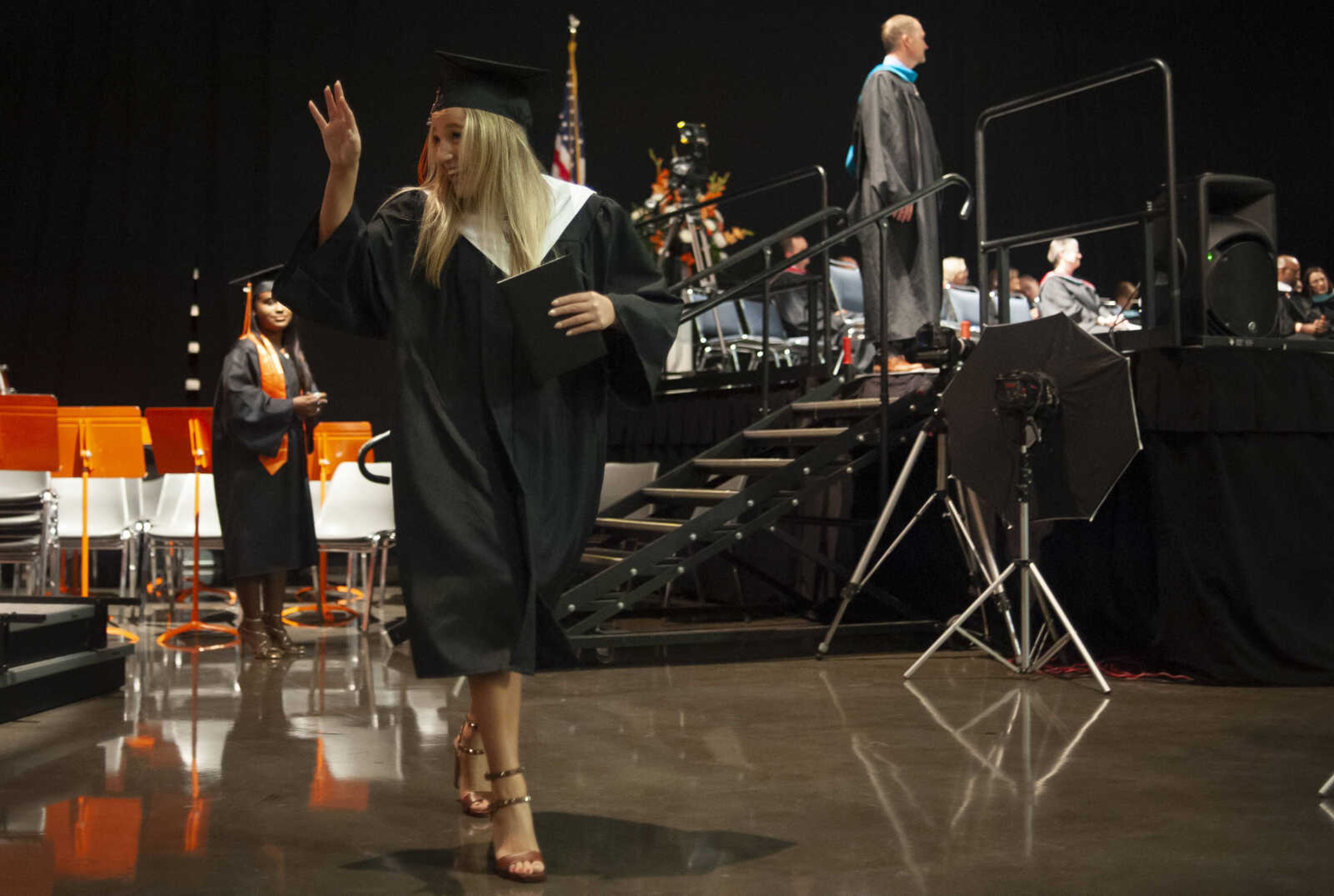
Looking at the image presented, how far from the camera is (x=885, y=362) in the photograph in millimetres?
5469

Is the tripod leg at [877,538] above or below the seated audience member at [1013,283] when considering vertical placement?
below

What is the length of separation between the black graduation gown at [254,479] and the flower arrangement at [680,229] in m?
3.73

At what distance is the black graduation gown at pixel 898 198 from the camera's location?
248 inches

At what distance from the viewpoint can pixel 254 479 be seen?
5312 millimetres

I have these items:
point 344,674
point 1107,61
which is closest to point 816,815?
point 344,674

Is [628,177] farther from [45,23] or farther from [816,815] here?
[816,815]

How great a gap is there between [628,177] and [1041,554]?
23.2 ft

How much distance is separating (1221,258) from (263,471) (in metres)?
3.91

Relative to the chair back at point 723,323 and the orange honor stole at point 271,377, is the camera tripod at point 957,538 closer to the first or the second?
the orange honor stole at point 271,377

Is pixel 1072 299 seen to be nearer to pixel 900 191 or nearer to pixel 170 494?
pixel 900 191

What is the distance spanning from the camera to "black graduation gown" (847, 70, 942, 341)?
20.6 feet

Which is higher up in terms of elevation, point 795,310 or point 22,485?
point 795,310

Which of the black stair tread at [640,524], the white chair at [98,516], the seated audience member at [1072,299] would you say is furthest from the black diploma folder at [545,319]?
the seated audience member at [1072,299]

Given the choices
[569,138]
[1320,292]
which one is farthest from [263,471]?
[1320,292]
